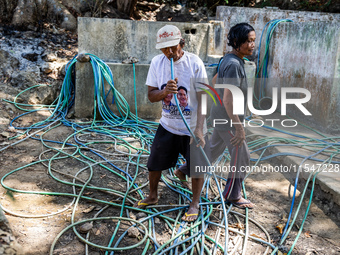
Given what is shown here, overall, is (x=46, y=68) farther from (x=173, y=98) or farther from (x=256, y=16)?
(x=173, y=98)

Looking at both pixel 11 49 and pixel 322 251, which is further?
pixel 11 49

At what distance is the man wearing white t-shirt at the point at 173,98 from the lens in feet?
8.19

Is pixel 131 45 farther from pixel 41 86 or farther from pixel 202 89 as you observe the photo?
pixel 202 89

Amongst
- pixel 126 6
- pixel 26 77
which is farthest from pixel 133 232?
pixel 126 6

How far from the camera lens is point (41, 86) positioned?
6043 millimetres

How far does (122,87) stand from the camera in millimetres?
5652

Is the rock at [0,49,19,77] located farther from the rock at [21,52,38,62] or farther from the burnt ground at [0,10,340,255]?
the burnt ground at [0,10,340,255]

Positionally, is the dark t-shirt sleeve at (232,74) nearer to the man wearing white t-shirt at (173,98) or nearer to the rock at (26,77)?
the man wearing white t-shirt at (173,98)

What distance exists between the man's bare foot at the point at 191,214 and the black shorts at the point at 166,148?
0.42 m

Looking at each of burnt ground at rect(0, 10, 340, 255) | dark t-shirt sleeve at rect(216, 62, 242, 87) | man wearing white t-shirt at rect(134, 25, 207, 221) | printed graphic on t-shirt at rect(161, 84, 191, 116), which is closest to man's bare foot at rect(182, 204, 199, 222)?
man wearing white t-shirt at rect(134, 25, 207, 221)

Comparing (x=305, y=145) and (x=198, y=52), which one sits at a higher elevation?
(x=198, y=52)

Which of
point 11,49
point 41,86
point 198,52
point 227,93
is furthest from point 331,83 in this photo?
point 11,49

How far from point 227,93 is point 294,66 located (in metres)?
3.61

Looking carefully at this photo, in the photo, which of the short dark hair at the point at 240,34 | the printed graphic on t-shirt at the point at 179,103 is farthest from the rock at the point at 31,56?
the short dark hair at the point at 240,34
